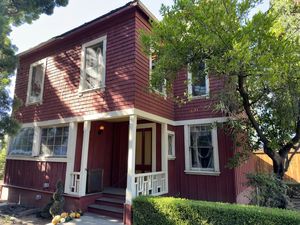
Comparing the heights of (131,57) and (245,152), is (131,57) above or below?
above

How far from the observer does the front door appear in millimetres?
8422

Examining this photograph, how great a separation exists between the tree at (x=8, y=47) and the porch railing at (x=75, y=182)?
2574 millimetres

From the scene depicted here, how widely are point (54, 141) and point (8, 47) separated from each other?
3675 millimetres

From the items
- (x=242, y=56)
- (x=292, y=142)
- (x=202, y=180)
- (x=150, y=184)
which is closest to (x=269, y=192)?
(x=292, y=142)

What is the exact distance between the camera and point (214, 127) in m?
7.52

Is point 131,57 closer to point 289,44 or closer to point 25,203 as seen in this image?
point 289,44

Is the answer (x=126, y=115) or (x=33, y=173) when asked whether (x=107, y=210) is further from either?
(x=33, y=173)

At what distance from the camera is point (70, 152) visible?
762cm

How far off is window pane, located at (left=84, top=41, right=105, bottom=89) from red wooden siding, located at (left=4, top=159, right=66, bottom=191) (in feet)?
9.76

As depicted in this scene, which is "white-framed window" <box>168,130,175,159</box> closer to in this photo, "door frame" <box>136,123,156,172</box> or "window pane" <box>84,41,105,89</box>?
"door frame" <box>136,123,156,172</box>

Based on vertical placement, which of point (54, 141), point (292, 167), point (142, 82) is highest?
point (142, 82)

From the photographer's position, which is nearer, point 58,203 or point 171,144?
point 58,203

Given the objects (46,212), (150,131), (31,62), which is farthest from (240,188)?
(31,62)

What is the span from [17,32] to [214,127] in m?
8.42
